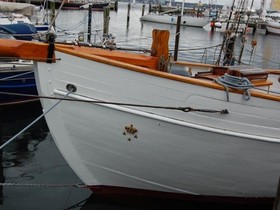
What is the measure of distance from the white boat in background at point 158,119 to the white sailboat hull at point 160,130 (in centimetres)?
1

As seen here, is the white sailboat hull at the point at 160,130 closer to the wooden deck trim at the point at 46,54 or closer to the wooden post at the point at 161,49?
the wooden deck trim at the point at 46,54

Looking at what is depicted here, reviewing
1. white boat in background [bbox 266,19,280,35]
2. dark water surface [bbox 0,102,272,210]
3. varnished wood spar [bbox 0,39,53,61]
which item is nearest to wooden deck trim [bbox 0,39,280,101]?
varnished wood spar [bbox 0,39,53,61]

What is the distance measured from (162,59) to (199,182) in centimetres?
208

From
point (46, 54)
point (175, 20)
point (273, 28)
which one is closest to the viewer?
point (46, 54)

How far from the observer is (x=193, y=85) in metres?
5.55

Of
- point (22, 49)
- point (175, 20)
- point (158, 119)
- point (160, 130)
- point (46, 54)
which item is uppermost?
point (22, 49)

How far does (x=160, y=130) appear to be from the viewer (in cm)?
576

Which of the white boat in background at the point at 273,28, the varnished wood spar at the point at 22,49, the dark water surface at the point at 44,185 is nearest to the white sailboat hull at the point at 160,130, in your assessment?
the varnished wood spar at the point at 22,49

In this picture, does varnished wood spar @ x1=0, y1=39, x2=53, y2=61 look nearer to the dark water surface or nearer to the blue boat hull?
the dark water surface

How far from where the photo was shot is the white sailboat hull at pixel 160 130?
18.4ft

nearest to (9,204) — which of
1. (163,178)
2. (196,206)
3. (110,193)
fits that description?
(110,193)

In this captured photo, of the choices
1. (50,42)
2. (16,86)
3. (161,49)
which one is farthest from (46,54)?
(16,86)

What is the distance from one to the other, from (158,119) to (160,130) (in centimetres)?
18

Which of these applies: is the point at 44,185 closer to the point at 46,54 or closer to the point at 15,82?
the point at 46,54
